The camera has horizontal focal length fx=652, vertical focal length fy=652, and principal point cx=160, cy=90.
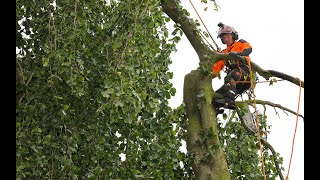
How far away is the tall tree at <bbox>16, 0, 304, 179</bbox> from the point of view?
13.5 ft

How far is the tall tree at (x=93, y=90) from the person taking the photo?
13.5 ft

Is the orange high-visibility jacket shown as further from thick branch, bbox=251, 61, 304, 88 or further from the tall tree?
the tall tree

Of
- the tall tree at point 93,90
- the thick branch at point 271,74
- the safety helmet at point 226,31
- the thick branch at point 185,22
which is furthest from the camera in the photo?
the safety helmet at point 226,31

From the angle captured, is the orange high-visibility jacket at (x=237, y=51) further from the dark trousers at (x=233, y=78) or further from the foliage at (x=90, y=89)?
the foliage at (x=90, y=89)

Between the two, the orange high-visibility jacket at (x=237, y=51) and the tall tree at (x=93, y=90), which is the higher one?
the orange high-visibility jacket at (x=237, y=51)

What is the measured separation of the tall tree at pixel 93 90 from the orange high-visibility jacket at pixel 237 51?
574mm

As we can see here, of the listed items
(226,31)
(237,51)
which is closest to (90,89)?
(237,51)

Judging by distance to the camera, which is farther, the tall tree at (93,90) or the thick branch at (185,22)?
the thick branch at (185,22)

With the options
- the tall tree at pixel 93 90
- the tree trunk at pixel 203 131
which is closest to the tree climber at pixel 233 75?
the tree trunk at pixel 203 131

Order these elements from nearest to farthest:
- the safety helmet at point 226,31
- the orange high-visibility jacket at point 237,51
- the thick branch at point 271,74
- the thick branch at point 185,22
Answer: the thick branch at point 271,74 < the orange high-visibility jacket at point 237,51 < the thick branch at point 185,22 < the safety helmet at point 226,31

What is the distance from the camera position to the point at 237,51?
528 cm

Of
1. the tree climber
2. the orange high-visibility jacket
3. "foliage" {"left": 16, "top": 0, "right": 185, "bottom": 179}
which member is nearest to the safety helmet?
the tree climber

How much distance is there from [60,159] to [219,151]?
138 centimetres

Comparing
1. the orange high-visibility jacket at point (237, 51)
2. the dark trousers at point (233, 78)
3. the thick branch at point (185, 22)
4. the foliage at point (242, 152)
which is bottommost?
the foliage at point (242, 152)
